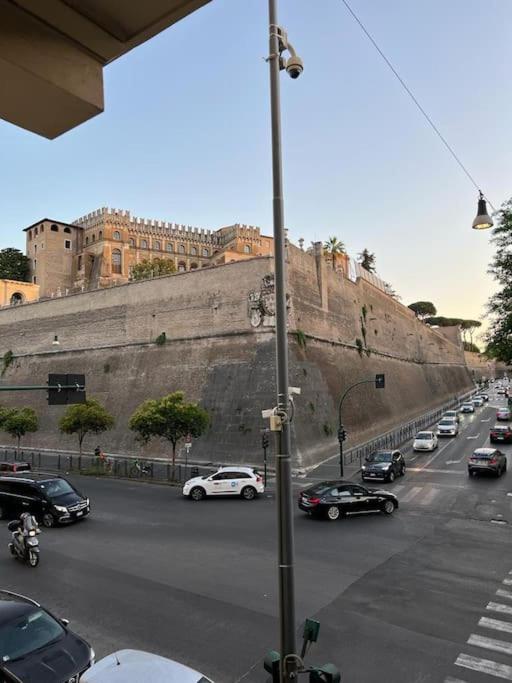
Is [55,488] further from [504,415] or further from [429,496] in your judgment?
[504,415]

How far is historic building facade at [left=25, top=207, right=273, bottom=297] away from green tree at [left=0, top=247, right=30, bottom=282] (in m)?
1.64

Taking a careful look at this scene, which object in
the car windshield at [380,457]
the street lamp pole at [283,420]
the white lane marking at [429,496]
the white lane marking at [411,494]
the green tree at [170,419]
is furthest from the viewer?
the car windshield at [380,457]

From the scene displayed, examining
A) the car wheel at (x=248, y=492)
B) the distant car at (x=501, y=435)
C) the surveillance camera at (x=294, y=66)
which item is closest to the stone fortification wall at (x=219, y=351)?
the car wheel at (x=248, y=492)

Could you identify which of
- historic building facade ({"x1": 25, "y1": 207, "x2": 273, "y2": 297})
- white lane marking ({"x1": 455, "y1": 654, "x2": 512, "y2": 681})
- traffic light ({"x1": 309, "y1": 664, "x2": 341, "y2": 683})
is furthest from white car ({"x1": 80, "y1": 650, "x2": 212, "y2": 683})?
historic building facade ({"x1": 25, "y1": 207, "x2": 273, "y2": 297})

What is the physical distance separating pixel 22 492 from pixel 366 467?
17.0 m

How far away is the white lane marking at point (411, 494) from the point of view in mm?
22083

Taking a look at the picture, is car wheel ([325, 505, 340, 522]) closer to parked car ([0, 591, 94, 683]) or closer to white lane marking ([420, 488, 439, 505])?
white lane marking ([420, 488, 439, 505])

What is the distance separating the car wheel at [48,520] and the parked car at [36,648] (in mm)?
10197

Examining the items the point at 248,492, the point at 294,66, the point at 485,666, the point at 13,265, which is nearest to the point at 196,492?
the point at 248,492

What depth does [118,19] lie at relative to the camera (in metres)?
2.97

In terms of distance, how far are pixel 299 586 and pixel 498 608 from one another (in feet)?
13.8

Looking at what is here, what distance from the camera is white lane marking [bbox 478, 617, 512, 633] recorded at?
30.3 ft

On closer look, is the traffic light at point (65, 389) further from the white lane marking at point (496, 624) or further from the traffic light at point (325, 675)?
the white lane marking at point (496, 624)

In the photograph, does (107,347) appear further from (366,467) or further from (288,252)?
(366,467)
